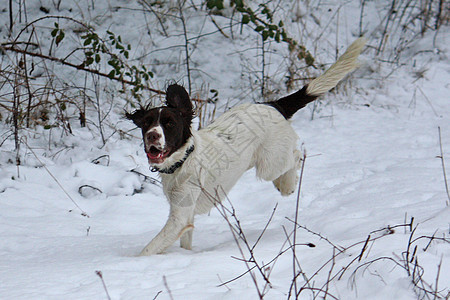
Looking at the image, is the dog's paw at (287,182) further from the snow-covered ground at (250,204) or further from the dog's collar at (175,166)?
the dog's collar at (175,166)

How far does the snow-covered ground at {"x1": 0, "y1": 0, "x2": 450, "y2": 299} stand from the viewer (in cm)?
233

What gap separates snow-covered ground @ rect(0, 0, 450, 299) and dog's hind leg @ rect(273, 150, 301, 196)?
0.64 feet

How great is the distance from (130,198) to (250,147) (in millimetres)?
1496

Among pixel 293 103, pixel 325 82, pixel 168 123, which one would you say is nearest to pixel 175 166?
pixel 168 123

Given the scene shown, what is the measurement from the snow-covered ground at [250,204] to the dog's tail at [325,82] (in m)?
0.58

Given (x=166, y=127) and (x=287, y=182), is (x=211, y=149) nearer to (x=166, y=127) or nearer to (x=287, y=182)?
(x=166, y=127)

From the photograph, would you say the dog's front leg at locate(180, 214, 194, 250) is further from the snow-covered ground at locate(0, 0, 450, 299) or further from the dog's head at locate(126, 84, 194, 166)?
the dog's head at locate(126, 84, 194, 166)

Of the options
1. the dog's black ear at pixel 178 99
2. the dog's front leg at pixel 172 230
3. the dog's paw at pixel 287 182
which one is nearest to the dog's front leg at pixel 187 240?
the dog's front leg at pixel 172 230

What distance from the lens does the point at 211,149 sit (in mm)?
3672

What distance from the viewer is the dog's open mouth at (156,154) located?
3.22 m

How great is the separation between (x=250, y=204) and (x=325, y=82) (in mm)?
1369

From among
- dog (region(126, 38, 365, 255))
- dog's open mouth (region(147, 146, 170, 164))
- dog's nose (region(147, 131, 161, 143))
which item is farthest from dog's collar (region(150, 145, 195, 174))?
dog's nose (region(147, 131, 161, 143))

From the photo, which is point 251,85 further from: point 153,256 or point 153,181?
point 153,256

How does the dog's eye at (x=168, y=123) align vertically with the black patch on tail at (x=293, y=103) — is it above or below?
above
